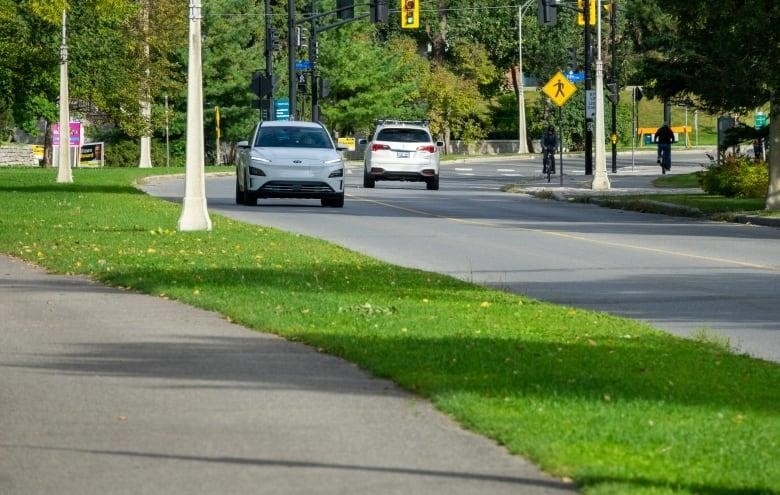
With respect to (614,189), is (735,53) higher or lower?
higher

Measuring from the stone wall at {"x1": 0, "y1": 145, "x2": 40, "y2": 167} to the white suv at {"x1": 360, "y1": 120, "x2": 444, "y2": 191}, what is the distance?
144 ft

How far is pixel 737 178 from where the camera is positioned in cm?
3944

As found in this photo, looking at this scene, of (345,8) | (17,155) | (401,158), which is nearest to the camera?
(401,158)

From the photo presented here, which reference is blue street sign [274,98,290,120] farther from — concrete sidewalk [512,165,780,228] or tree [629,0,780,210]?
tree [629,0,780,210]

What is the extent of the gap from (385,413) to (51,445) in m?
1.79

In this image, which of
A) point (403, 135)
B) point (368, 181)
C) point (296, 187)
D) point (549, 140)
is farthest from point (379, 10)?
point (296, 187)

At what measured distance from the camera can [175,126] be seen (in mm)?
85625

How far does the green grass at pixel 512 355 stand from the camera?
26.1 ft

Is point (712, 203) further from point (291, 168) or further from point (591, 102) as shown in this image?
point (591, 102)

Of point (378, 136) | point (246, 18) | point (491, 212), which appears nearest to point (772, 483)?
point (491, 212)

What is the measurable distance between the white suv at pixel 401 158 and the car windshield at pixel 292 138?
33.9 feet

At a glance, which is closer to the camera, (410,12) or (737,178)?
(737,178)

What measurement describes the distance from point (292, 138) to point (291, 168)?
1672 mm

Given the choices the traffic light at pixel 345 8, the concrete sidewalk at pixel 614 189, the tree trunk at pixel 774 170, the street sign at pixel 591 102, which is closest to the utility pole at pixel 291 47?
the traffic light at pixel 345 8
